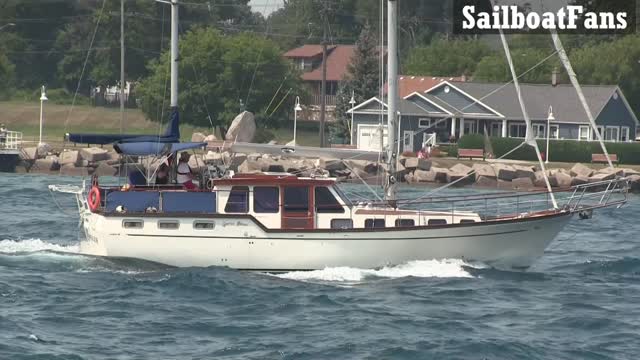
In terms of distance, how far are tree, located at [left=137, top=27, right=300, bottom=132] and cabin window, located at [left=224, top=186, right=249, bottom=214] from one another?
4876 centimetres

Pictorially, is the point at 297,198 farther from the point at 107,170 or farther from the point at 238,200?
the point at 107,170

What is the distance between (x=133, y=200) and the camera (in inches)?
1243

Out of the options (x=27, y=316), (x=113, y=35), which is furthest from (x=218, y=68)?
(x=27, y=316)

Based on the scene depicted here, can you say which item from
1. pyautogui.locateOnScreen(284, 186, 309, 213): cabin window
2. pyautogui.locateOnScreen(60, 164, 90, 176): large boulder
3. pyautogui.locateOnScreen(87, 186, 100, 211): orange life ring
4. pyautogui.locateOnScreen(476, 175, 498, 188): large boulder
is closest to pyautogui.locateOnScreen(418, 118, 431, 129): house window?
pyautogui.locateOnScreen(476, 175, 498, 188): large boulder

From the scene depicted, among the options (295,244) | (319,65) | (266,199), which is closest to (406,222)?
(295,244)

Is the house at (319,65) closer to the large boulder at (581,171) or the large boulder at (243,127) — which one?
the large boulder at (581,171)

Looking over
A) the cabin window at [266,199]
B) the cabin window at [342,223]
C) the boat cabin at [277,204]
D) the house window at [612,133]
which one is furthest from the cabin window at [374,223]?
the house window at [612,133]

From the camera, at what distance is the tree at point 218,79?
272 ft

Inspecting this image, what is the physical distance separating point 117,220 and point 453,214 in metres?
7.83

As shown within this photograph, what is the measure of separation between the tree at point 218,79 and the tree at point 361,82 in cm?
378

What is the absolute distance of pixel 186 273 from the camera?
3056 centimetres

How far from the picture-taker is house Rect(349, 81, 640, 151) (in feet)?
272

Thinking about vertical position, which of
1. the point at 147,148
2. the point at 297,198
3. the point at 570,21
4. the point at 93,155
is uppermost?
the point at 570,21

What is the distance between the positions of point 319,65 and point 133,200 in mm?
86610
